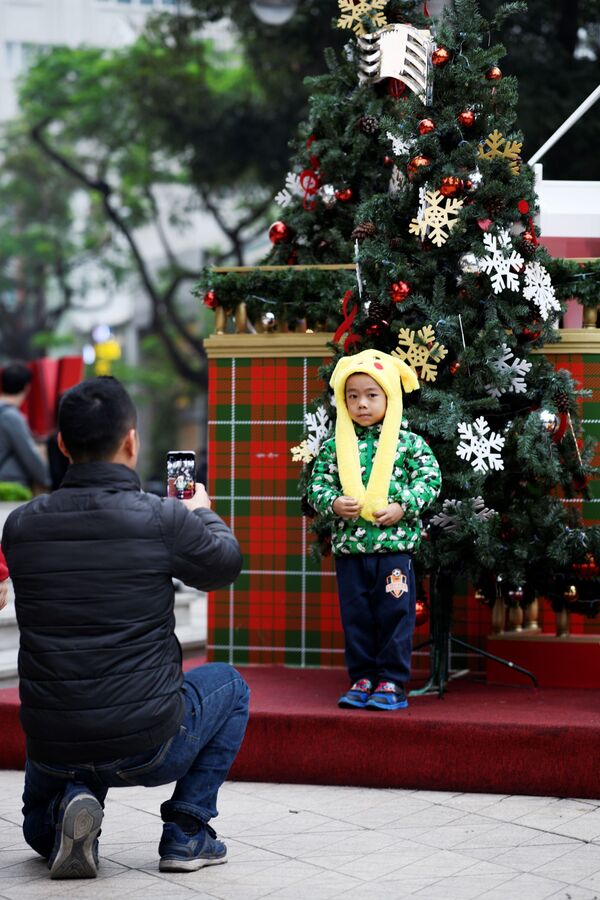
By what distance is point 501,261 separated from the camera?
629cm

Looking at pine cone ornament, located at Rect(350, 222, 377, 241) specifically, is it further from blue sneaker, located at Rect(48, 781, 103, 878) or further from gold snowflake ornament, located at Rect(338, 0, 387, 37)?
blue sneaker, located at Rect(48, 781, 103, 878)

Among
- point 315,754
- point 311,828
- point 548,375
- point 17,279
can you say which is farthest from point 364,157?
point 17,279

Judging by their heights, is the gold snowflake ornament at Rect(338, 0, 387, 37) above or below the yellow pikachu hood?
above

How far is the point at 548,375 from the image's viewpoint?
6473 millimetres

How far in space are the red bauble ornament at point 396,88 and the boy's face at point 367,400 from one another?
199cm

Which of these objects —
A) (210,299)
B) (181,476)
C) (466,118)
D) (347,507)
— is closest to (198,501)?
(181,476)

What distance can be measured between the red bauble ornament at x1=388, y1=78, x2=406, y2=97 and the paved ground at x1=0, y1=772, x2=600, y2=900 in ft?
11.8

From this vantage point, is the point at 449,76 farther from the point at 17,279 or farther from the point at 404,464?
the point at 17,279

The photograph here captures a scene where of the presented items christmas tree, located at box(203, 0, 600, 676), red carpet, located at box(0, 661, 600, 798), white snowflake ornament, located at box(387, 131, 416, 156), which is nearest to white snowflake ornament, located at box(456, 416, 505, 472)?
christmas tree, located at box(203, 0, 600, 676)

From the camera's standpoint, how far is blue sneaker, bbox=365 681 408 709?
597 centimetres

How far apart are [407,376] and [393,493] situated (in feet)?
1.78

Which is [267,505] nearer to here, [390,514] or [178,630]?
[390,514]

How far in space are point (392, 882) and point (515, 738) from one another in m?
1.32

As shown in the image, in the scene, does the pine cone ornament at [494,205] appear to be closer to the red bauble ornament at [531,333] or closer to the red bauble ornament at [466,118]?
the red bauble ornament at [466,118]
